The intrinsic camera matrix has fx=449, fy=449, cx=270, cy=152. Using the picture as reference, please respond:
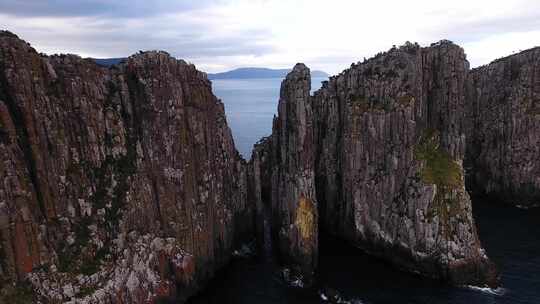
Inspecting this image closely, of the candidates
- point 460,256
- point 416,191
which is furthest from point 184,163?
A: point 460,256

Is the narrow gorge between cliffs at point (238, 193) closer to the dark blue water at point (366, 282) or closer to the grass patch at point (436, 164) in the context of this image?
the grass patch at point (436, 164)

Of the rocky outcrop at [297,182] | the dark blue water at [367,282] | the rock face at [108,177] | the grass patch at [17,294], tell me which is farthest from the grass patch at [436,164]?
the grass patch at [17,294]

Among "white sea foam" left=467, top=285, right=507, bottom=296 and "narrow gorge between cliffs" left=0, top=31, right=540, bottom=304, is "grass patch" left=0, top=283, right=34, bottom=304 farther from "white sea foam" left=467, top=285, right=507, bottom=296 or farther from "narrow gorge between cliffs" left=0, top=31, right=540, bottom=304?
"white sea foam" left=467, top=285, right=507, bottom=296

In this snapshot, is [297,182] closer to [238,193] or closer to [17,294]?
[238,193]

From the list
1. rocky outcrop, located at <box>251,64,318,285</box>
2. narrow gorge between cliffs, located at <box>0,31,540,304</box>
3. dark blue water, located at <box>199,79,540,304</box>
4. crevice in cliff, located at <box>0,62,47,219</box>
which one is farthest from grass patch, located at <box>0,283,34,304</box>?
rocky outcrop, located at <box>251,64,318,285</box>

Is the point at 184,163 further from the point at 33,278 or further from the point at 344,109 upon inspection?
the point at 344,109

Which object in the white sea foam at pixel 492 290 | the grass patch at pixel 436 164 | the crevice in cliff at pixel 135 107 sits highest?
the crevice in cliff at pixel 135 107
